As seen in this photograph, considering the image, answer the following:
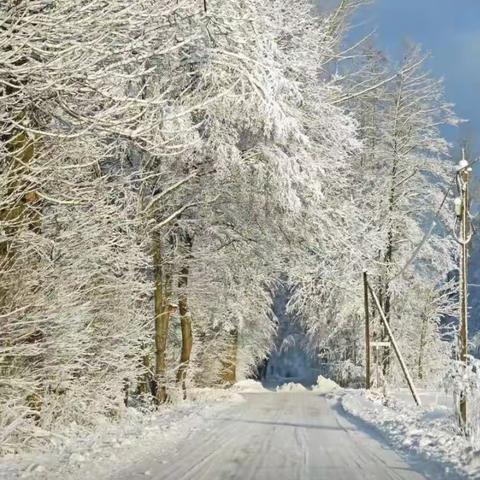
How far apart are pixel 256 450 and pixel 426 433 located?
9.70 feet

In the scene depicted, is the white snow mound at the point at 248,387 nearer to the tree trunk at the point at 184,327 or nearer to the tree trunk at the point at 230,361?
the tree trunk at the point at 230,361

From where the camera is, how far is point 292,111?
1254 cm

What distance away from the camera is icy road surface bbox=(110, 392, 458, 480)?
25.7 feet

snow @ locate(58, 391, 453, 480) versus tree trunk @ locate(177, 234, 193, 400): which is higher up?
tree trunk @ locate(177, 234, 193, 400)

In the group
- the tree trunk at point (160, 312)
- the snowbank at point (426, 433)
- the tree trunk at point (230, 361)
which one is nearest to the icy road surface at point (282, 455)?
the snowbank at point (426, 433)

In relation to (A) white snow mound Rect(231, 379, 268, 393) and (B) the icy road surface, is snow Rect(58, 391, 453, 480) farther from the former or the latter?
(A) white snow mound Rect(231, 379, 268, 393)

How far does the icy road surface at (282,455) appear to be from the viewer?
7.84 metres

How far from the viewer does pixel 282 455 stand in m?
9.31

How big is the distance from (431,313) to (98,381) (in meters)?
21.8

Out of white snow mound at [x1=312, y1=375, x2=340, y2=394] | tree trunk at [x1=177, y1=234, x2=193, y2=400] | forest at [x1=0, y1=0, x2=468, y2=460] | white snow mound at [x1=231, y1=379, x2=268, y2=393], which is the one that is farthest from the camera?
white snow mound at [x1=231, y1=379, x2=268, y2=393]

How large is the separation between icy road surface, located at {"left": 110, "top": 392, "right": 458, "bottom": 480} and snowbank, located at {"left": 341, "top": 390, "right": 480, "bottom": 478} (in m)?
0.23

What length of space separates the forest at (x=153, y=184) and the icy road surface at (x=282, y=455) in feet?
6.30

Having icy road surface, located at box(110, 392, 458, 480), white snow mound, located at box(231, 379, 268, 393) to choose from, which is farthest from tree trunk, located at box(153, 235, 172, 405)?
white snow mound, located at box(231, 379, 268, 393)

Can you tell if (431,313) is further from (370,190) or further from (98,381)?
(98,381)
